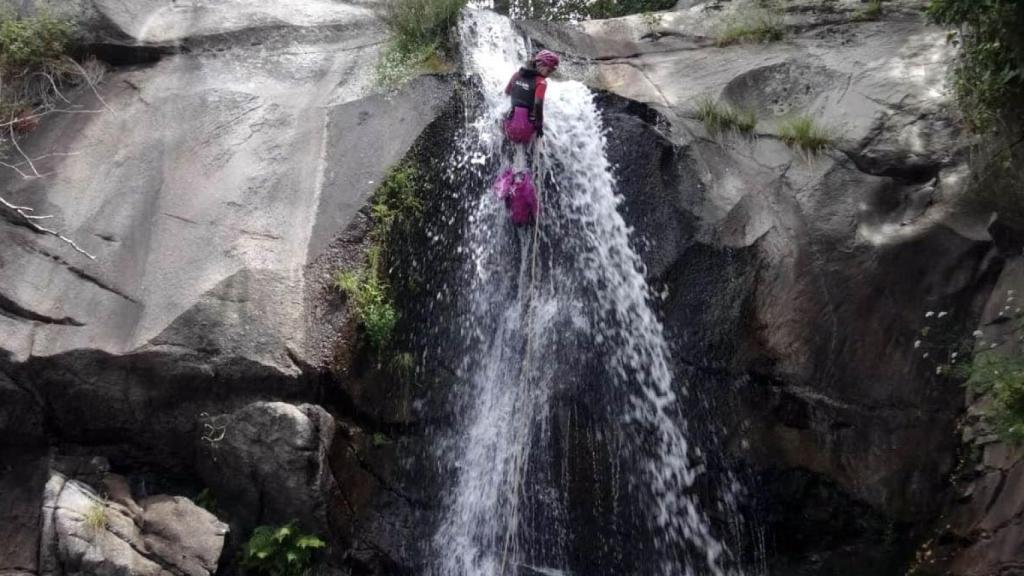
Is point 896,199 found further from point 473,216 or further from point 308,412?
point 308,412

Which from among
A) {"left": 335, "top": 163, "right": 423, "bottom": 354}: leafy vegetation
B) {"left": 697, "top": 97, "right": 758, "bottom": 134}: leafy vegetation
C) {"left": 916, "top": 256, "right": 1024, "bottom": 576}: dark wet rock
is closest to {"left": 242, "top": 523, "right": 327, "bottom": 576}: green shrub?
{"left": 335, "top": 163, "right": 423, "bottom": 354}: leafy vegetation

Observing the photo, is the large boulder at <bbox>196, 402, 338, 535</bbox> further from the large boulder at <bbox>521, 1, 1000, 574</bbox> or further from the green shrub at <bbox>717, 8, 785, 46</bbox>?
the green shrub at <bbox>717, 8, 785, 46</bbox>

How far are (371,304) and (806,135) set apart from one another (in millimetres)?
4399

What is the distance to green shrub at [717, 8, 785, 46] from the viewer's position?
9859 millimetres

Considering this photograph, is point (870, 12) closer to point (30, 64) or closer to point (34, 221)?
point (34, 221)

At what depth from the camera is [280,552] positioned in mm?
6410

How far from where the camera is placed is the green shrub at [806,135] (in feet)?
27.5

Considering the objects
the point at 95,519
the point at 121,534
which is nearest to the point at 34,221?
the point at 95,519

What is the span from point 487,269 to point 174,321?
272cm

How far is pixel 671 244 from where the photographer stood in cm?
821

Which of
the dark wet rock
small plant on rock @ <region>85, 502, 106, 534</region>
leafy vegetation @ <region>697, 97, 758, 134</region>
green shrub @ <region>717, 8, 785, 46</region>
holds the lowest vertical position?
small plant on rock @ <region>85, 502, 106, 534</region>

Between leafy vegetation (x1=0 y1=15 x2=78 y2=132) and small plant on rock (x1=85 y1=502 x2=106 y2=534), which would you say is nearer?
small plant on rock (x1=85 y1=502 x2=106 y2=534)

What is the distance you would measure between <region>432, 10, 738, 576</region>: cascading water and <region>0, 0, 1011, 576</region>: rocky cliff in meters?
0.30

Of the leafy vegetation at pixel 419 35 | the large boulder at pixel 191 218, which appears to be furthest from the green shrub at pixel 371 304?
the leafy vegetation at pixel 419 35
